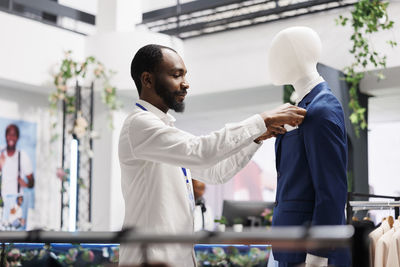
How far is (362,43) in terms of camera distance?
6008mm

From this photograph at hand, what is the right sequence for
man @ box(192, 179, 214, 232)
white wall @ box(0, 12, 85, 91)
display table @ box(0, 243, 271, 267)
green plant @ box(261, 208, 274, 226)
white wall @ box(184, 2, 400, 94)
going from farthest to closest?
white wall @ box(0, 12, 85, 91), green plant @ box(261, 208, 274, 226), white wall @ box(184, 2, 400, 94), man @ box(192, 179, 214, 232), display table @ box(0, 243, 271, 267)

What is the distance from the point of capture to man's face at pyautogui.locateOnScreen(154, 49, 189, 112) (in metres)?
2.20

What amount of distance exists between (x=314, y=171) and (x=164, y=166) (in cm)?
50

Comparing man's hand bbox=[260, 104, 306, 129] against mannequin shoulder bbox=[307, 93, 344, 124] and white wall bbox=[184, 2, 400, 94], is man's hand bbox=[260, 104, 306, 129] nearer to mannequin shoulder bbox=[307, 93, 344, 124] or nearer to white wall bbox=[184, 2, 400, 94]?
mannequin shoulder bbox=[307, 93, 344, 124]

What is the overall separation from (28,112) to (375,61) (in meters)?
4.19

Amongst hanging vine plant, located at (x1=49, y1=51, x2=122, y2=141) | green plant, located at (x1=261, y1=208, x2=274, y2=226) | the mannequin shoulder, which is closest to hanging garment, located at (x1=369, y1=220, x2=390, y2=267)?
the mannequin shoulder

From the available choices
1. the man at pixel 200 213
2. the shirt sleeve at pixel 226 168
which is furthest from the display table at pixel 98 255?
the man at pixel 200 213

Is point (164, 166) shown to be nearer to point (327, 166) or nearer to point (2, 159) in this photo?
point (327, 166)

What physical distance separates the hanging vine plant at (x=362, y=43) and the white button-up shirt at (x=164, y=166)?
13.7 feet

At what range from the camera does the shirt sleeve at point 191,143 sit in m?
1.92

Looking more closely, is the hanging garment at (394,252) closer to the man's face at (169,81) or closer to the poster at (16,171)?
the man's face at (169,81)

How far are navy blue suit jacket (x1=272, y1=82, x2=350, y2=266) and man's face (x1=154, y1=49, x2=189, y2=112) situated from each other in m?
0.43

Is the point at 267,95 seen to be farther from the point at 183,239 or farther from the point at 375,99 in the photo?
the point at 183,239

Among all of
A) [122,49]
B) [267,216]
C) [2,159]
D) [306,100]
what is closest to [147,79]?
[306,100]
